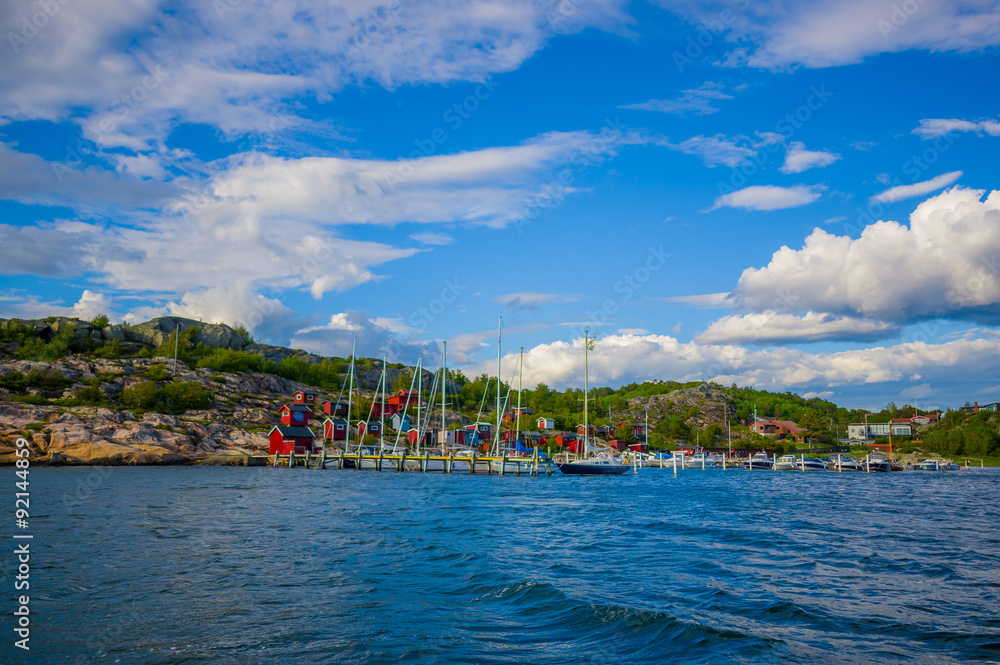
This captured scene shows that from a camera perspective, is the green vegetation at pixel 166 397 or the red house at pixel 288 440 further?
the green vegetation at pixel 166 397

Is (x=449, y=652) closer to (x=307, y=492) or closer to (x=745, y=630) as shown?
(x=745, y=630)

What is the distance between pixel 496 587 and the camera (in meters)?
14.1

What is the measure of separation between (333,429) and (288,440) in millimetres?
12465

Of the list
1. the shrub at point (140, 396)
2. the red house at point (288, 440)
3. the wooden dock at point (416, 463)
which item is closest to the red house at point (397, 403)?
the red house at point (288, 440)

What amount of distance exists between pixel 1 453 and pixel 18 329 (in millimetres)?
57577

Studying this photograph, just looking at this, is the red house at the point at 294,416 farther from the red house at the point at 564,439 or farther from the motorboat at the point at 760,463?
the motorboat at the point at 760,463

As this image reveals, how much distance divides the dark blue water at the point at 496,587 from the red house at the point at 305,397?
196 feet

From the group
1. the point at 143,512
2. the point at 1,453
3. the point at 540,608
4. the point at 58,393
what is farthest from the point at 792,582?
A: the point at 58,393

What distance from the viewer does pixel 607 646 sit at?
10.1 metres

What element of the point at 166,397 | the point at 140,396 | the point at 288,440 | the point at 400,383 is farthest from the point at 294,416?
the point at 400,383

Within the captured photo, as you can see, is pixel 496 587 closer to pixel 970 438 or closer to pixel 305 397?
pixel 305 397

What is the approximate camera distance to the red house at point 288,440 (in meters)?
74.2

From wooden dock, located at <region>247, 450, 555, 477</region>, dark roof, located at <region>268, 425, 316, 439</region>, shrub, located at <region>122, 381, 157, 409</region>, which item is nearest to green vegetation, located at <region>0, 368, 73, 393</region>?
shrub, located at <region>122, 381, 157, 409</region>

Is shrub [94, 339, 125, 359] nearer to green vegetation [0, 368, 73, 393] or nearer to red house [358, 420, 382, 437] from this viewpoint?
green vegetation [0, 368, 73, 393]
